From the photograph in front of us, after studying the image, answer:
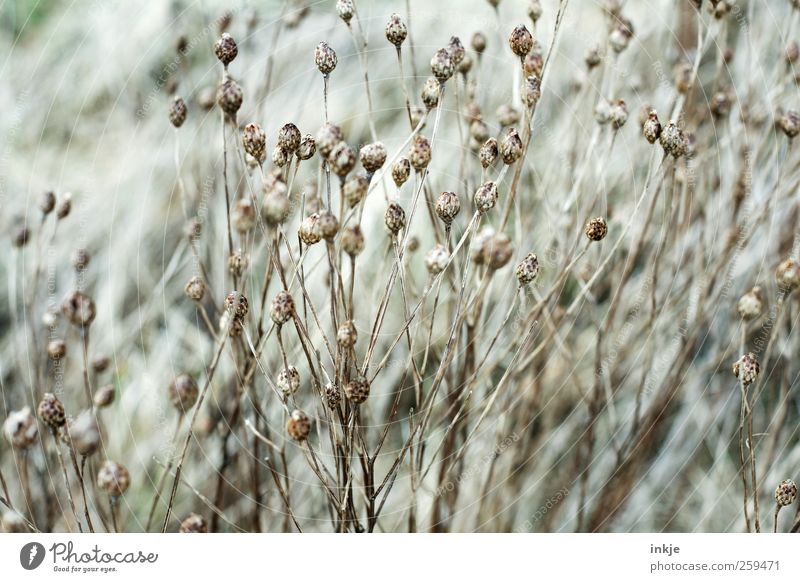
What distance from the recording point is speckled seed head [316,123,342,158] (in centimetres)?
34

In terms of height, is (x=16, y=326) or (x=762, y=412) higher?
(x=16, y=326)

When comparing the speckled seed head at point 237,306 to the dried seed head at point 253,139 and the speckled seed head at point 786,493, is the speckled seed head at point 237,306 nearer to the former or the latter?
the dried seed head at point 253,139

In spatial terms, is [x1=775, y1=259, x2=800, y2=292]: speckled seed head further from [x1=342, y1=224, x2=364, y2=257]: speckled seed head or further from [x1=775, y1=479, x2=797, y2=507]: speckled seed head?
[x1=342, y1=224, x2=364, y2=257]: speckled seed head

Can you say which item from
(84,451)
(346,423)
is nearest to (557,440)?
(346,423)

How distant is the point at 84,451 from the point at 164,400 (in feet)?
0.76

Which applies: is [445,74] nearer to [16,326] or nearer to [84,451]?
[84,451]

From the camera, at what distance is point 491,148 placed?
1.30ft

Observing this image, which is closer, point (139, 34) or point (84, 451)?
point (84, 451)

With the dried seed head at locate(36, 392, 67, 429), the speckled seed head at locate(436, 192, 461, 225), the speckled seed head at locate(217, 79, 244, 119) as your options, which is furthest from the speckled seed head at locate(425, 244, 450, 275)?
the dried seed head at locate(36, 392, 67, 429)
